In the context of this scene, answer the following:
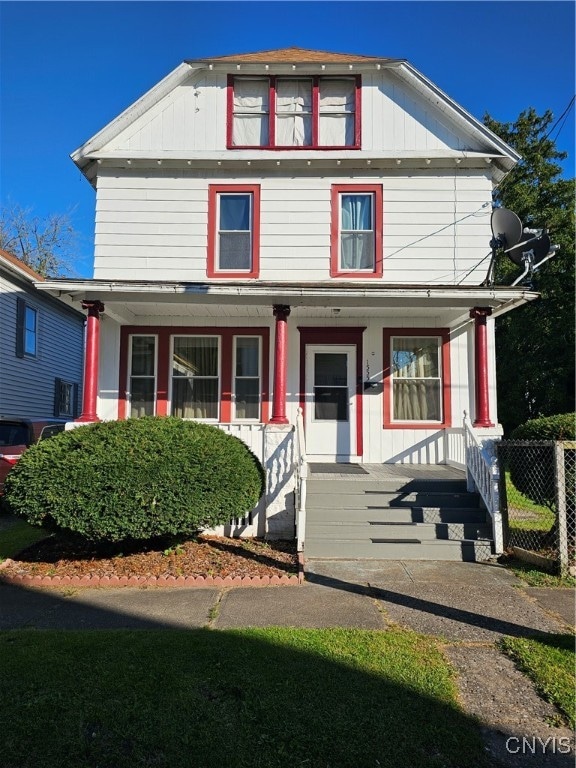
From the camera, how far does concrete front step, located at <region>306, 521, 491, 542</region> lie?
6820 mm

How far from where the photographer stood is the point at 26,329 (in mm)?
15461

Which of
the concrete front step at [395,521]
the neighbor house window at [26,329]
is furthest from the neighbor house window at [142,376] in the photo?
the neighbor house window at [26,329]

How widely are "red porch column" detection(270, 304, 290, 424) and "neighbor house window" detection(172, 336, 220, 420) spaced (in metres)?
2.10

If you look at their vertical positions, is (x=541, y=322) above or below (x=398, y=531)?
above

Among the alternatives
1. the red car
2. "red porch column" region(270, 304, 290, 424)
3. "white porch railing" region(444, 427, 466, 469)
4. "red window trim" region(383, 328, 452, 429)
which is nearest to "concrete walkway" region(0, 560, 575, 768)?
"red porch column" region(270, 304, 290, 424)

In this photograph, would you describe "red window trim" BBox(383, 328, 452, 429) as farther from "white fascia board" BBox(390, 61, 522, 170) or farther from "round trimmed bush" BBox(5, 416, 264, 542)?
"round trimmed bush" BBox(5, 416, 264, 542)

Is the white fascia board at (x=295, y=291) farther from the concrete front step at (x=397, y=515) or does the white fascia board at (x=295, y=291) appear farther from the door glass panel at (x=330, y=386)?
the concrete front step at (x=397, y=515)

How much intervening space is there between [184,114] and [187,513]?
26.5 feet

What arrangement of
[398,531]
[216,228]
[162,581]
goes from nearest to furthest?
1. [162,581]
2. [398,531]
3. [216,228]

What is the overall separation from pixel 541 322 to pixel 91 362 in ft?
54.7

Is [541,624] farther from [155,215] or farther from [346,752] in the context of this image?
[155,215]

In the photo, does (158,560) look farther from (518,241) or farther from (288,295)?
(518,241)

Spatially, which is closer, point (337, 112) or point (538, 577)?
point (538, 577)

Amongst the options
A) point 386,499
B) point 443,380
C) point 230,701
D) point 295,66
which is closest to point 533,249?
point 443,380
